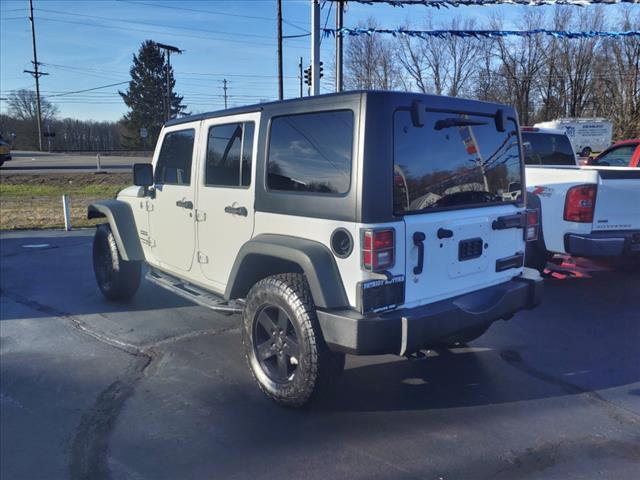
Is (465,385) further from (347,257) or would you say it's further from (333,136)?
(333,136)

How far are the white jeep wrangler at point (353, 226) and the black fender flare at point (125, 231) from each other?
1.41m

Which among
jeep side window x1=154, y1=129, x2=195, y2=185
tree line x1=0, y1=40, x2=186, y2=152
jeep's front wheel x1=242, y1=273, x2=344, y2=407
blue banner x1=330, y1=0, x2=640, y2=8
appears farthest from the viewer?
tree line x1=0, y1=40, x2=186, y2=152

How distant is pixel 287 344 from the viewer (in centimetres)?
348

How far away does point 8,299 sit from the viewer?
6.27m

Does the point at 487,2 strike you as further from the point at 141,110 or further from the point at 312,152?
the point at 141,110

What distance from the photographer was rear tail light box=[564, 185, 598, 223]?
18.8ft

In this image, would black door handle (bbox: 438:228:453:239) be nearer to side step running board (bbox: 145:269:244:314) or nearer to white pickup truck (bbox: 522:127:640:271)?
side step running board (bbox: 145:269:244:314)

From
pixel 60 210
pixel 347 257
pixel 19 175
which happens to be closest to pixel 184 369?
pixel 347 257

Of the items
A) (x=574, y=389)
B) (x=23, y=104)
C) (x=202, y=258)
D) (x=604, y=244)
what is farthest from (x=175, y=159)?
(x=23, y=104)

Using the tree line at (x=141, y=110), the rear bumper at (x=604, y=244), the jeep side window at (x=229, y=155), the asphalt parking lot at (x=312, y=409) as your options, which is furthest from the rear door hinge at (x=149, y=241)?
the tree line at (x=141, y=110)

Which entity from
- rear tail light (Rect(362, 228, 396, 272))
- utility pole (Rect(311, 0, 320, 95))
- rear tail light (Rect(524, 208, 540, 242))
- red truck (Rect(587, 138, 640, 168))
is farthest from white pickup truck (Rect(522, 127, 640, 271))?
utility pole (Rect(311, 0, 320, 95))

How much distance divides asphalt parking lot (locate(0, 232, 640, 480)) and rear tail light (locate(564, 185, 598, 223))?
3.61 feet

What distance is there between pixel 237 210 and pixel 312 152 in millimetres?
857

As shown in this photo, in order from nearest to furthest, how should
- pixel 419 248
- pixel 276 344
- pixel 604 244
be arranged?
pixel 419 248
pixel 276 344
pixel 604 244
